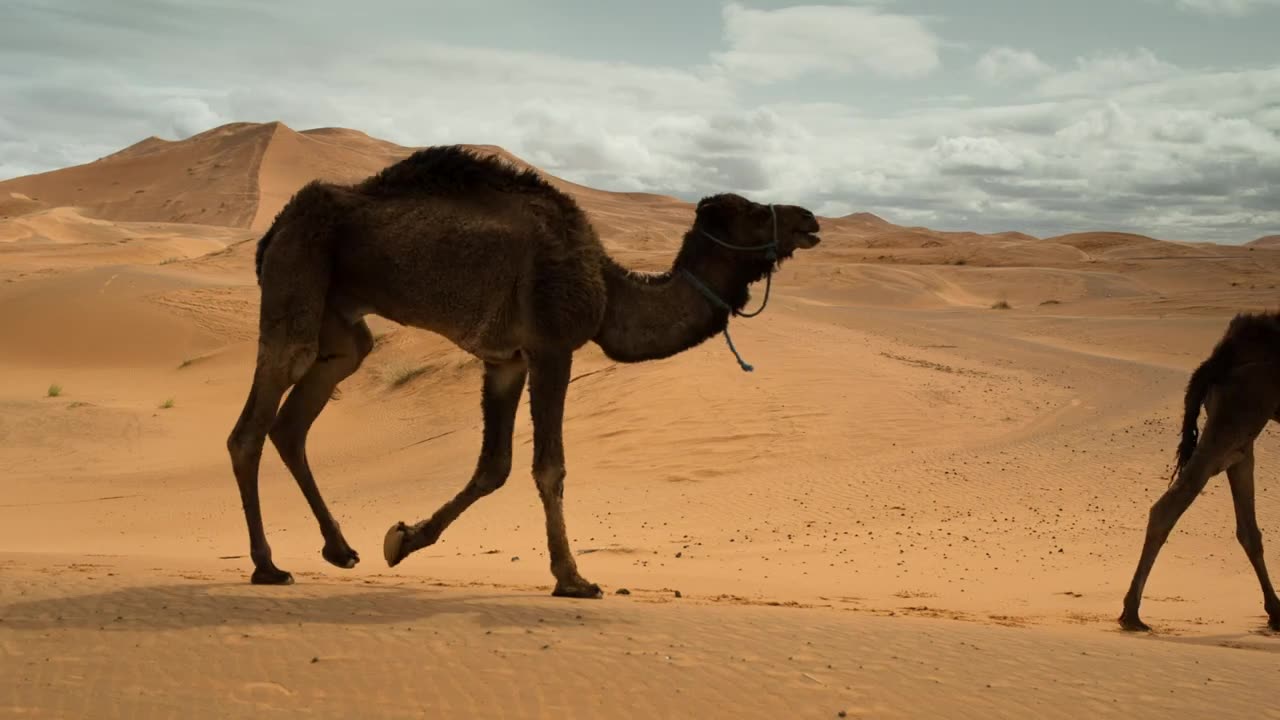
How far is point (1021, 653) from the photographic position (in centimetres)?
674

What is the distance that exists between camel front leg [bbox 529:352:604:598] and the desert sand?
1.14ft

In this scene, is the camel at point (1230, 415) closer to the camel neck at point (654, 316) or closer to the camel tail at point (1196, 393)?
the camel tail at point (1196, 393)

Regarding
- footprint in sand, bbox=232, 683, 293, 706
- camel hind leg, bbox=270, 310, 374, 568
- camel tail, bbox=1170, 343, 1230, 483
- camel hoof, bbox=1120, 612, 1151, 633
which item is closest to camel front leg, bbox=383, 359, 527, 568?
camel hind leg, bbox=270, 310, 374, 568

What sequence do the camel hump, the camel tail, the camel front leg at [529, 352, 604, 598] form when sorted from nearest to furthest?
the camel front leg at [529, 352, 604, 598] < the camel hump < the camel tail

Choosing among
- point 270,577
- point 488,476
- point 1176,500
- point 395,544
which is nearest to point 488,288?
point 488,476

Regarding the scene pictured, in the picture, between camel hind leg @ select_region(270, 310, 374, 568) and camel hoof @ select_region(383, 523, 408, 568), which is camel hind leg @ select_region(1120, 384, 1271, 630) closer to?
camel hoof @ select_region(383, 523, 408, 568)

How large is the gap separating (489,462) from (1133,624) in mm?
4697

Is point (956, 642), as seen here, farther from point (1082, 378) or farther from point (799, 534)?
point (1082, 378)

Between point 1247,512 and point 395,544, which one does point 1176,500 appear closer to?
point 1247,512

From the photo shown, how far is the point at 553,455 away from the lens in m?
7.87

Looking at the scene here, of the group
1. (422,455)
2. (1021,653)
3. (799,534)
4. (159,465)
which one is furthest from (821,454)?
(159,465)

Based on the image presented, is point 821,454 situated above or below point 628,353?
below

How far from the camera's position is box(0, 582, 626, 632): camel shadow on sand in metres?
6.45

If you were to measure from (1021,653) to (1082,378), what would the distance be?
18.2m
